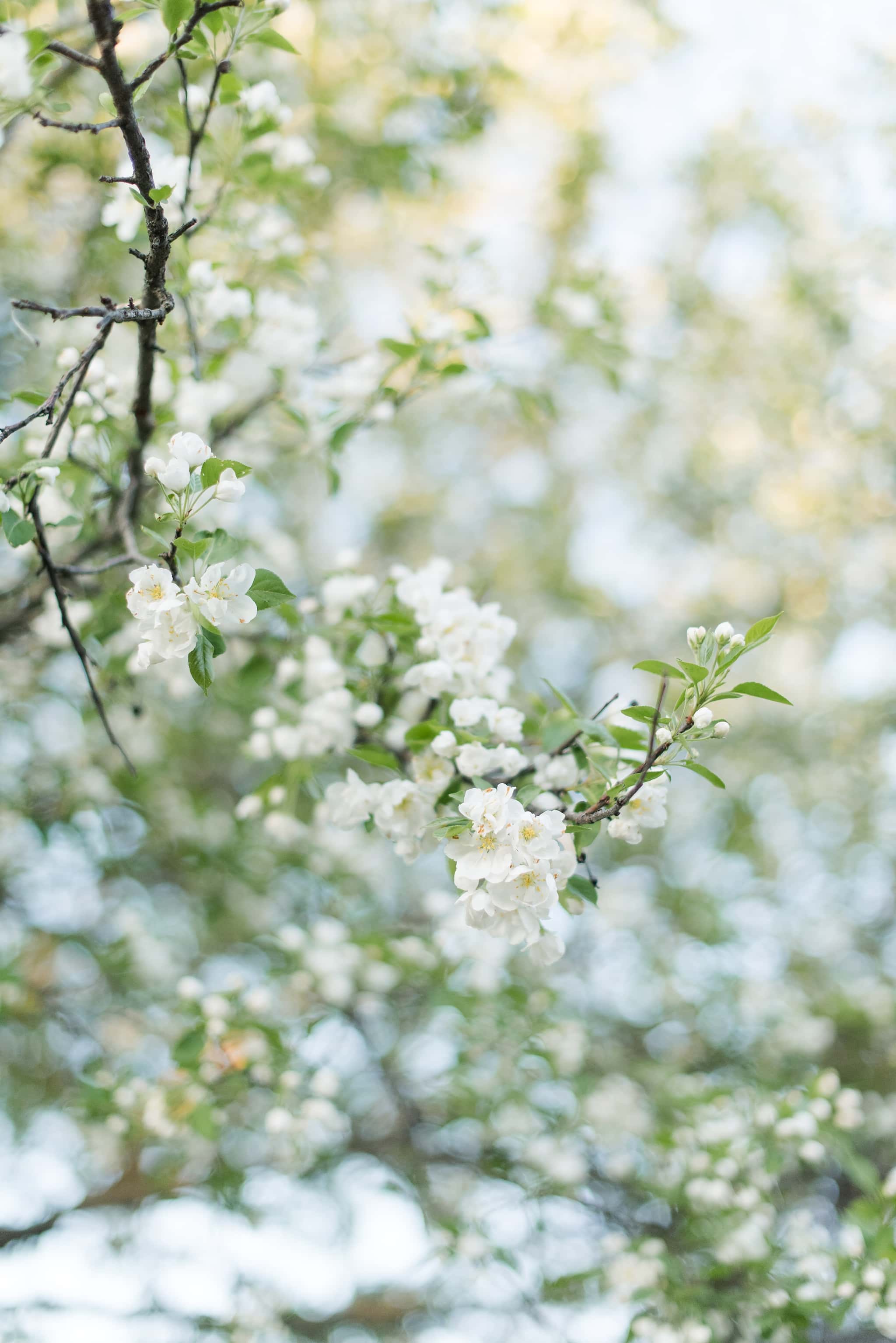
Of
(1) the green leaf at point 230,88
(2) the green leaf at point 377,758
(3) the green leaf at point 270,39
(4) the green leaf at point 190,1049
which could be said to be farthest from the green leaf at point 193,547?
(4) the green leaf at point 190,1049

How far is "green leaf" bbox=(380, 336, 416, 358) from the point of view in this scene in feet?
7.23

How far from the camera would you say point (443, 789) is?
1671mm

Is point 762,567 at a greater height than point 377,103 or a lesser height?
lesser

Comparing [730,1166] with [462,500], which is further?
[462,500]

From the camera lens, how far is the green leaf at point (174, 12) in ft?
4.76

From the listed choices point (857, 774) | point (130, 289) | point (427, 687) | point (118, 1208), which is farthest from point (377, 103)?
point (118, 1208)

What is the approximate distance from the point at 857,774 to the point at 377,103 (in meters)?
4.10

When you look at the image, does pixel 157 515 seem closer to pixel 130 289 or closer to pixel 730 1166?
pixel 730 1166

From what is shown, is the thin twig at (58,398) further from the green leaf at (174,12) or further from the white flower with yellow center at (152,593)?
the green leaf at (174,12)

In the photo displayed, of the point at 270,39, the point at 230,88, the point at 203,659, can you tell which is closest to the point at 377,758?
the point at 203,659

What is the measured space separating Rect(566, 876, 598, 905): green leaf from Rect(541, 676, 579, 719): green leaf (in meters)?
0.28

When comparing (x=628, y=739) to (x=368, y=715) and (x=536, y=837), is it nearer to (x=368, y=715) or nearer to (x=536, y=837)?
(x=536, y=837)

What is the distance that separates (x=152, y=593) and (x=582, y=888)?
0.85 meters

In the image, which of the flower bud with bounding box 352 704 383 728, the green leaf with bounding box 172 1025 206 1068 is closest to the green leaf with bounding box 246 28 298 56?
the flower bud with bounding box 352 704 383 728
